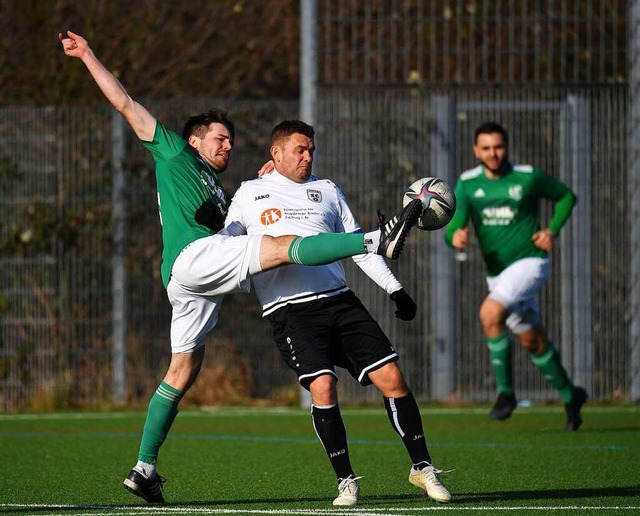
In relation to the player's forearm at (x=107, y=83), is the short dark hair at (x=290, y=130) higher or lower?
lower

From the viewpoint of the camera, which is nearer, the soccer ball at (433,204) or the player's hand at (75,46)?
the soccer ball at (433,204)

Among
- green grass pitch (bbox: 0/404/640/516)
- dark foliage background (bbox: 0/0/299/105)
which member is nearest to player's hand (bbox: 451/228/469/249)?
green grass pitch (bbox: 0/404/640/516)

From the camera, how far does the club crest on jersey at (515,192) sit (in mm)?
11297

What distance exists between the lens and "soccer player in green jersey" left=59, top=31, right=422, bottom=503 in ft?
22.6

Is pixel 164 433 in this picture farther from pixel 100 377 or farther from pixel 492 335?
pixel 100 377

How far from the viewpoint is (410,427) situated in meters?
7.02

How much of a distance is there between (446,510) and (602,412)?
6881 mm

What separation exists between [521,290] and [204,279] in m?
4.62

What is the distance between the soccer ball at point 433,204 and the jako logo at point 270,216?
835 mm

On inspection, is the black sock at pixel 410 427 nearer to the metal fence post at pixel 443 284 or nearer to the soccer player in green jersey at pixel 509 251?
the soccer player in green jersey at pixel 509 251

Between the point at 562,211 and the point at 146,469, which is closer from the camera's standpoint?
the point at 146,469

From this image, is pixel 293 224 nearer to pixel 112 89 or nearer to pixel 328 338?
pixel 328 338

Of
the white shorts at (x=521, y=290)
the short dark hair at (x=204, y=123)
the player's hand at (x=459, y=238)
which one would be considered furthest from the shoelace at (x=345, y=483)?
the white shorts at (x=521, y=290)

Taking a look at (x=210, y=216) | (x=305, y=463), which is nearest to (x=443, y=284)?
(x=305, y=463)
